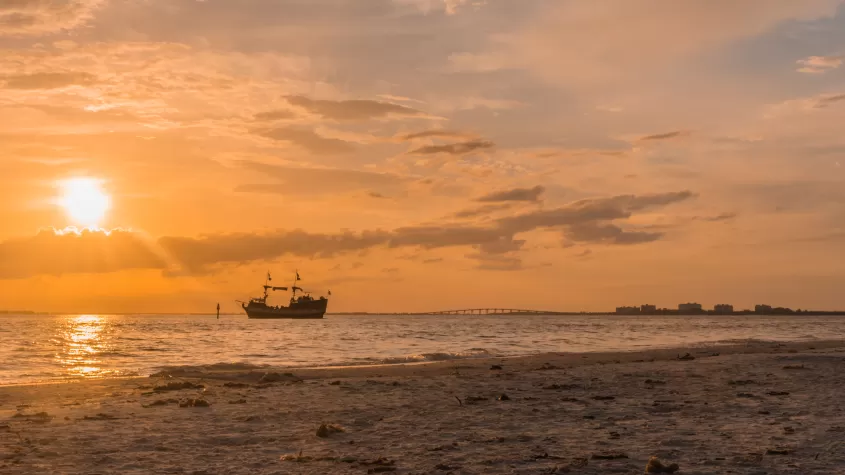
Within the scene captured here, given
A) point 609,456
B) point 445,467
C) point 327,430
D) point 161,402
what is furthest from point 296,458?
point 161,402

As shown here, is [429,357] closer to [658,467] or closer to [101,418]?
[101,418]

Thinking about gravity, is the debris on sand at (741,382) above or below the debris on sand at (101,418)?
above

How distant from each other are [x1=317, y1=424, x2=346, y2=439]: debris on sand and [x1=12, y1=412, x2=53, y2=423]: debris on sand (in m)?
5.66

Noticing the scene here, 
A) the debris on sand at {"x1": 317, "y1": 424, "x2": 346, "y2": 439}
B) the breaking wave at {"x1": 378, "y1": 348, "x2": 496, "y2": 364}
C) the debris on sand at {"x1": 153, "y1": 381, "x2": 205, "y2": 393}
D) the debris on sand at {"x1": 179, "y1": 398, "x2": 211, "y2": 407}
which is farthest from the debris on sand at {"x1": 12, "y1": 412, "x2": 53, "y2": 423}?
the breaking wave at {"x1": 378, "y1": 348, "x2": 496, "y2": 364}

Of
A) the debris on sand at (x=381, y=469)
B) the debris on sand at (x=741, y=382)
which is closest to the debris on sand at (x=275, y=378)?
the debris on sand at (x=381, y=469)

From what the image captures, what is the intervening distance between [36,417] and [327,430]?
6291mm

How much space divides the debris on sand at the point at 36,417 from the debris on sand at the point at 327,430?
5.66 m

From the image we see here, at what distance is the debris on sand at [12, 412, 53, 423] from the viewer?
44.0ft

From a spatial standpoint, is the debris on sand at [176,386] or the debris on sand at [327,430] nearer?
the debris on sand at [327,430]

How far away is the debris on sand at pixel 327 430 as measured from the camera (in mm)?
11867

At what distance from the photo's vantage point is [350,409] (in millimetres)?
15008

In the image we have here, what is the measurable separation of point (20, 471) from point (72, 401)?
7.61m

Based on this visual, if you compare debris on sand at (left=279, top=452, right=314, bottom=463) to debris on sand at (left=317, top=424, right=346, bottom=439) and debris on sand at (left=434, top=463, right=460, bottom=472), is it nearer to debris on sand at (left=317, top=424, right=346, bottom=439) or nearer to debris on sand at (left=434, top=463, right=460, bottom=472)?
debris on sand at (left=317, top=424, right=346, bottom=439)

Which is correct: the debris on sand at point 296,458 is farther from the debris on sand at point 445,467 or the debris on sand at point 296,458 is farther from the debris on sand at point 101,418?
the debris on sand at point 101,418
